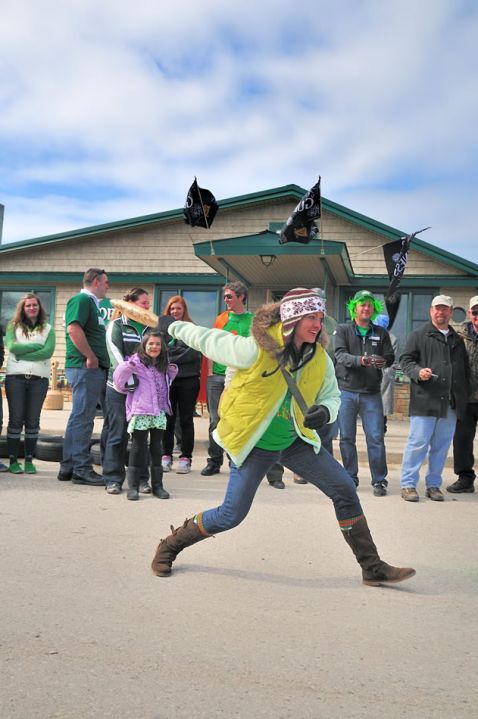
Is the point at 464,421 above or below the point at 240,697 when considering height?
above

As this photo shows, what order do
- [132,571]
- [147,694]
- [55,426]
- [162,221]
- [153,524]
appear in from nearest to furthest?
[147,694] < [132,571] < [153,524] < [55,426] < [162,221]

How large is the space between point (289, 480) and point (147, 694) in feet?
17.6

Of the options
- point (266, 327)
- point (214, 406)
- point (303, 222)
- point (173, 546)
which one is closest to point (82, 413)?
point (214, 406)

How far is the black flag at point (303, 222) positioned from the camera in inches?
579

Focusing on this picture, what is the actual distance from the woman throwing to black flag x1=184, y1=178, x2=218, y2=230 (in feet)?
40.5

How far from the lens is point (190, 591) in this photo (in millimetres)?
4176

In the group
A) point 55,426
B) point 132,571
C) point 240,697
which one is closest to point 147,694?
point 240,697

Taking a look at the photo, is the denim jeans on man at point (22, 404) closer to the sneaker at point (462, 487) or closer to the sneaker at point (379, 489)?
the sneaker at point (379, 489)

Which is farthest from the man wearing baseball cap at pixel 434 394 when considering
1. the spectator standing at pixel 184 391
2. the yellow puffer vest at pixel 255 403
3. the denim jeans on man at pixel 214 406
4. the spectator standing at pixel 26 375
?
the spectator standing at pixel 26 375

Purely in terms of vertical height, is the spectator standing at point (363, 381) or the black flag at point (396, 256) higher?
the black flag at point (396, 256)

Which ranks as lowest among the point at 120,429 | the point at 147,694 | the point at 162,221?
the point at 147,694

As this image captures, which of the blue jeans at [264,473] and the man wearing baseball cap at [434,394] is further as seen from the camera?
the man wearing baseball cap at [434,394]

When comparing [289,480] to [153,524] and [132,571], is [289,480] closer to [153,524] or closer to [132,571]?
[153,524]

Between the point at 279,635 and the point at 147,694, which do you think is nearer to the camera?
the point at 147,694
